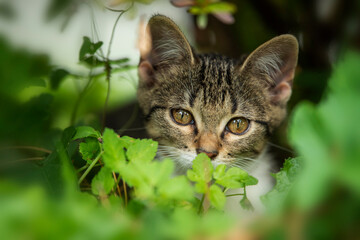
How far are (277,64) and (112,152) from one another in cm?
107

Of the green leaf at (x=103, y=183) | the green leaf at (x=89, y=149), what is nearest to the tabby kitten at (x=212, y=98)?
the green leaf at (x=89, y=149)

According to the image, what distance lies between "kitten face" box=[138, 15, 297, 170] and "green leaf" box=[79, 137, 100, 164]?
539 millimetres

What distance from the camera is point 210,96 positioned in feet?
4.89

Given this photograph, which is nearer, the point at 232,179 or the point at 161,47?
the point at 232,179

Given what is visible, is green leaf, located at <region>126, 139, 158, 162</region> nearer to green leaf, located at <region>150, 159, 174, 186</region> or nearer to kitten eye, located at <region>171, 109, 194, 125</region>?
green leaf, located at <region>150, 159, 174, 186</region>

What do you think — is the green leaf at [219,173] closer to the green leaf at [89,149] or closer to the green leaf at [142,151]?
the green leaf at [142,151]

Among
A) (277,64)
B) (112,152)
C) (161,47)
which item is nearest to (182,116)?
(161,47)

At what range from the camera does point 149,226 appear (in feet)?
1.60

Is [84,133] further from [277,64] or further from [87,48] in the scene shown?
[277,64]

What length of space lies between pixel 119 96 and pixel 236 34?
102 centimetres

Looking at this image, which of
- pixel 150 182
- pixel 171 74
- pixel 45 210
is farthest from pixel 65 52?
pixel 45 210

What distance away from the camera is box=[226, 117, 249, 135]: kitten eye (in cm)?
150

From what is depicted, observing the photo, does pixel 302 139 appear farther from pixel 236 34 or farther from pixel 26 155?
pixel 236 34

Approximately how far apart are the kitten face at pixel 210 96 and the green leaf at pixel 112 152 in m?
0.64
